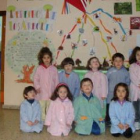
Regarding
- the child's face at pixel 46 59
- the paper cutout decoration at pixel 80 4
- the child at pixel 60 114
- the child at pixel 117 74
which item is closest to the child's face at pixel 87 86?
the child at pixel 60 114

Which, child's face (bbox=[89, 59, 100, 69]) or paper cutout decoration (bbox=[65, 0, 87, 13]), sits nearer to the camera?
child's face (bbox=[89, 59, 100, 69])

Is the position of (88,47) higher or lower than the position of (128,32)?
lower

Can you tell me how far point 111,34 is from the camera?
3.85 metres

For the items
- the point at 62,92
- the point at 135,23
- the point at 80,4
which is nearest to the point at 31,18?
the point at 80,4

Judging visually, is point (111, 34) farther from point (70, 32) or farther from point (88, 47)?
point (70, 32)

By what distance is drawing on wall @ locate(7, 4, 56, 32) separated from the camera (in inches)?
159

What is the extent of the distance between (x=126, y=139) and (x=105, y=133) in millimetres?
304

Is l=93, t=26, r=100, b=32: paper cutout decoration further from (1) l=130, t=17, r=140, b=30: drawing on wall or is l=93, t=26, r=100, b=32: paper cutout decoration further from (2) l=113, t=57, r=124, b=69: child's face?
(2) l=113, t=57, r=124, b=69: child's face

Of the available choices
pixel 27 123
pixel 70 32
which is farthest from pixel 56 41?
pixel 27 123

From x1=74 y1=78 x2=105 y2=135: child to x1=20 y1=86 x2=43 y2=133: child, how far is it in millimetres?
461

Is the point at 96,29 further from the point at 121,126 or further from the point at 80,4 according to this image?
the point at 121,126

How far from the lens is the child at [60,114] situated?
2674 millimetres

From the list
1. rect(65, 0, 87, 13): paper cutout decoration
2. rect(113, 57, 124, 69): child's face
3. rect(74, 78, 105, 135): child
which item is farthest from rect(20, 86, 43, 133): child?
rect(65, 0, 87, 13): paper cutout decoration

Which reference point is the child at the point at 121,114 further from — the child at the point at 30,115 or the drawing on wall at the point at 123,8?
the drawing on wall at the point at 123,8
